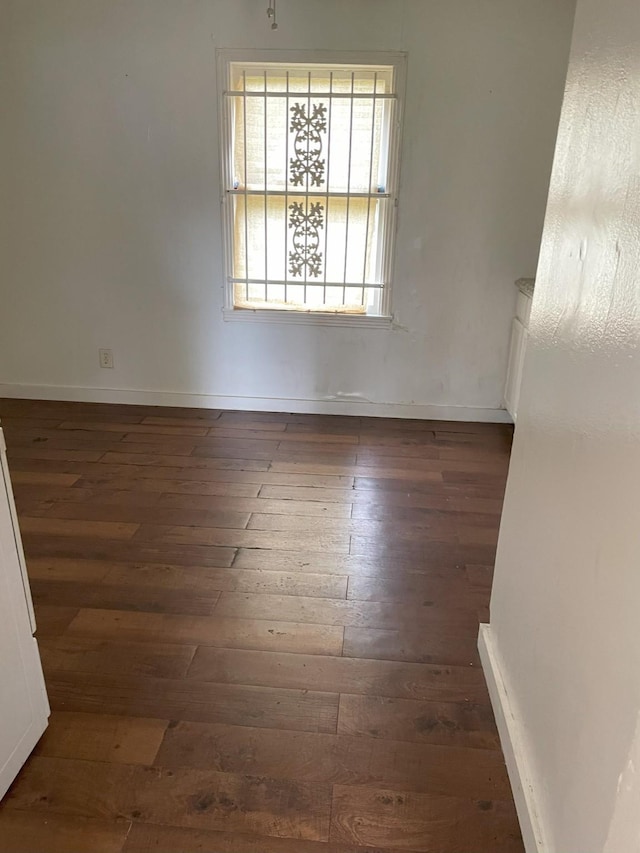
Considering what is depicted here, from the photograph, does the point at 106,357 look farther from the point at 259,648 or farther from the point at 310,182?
the point at 259,648

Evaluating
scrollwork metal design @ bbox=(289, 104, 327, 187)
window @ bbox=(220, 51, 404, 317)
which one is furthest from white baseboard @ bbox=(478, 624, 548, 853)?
scrollwork metal design @ bbox=(289, 104, 327, 187)

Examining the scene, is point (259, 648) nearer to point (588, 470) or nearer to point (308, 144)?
point (588, 470)

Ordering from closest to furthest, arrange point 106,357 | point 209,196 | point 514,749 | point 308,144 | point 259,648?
point 514,749, point 259,648, point 308,144, point 209,196, point 106,357

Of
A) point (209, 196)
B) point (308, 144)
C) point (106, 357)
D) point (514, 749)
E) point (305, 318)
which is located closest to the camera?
point (514, 749)

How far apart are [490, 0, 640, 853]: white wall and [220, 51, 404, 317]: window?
2234 millimetres

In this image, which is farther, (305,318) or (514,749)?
(305,318)

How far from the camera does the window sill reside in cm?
372

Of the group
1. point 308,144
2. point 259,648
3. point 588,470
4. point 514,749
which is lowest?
point 259,648

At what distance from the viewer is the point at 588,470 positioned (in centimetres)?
113

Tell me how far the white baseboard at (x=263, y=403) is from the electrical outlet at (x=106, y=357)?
0.16 meters

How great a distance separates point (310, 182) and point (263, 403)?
1.33 m

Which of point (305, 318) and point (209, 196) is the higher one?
point (209, 196)

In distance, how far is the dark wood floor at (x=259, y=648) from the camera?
57.2 inches

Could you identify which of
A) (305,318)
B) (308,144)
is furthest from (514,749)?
(308,144)
